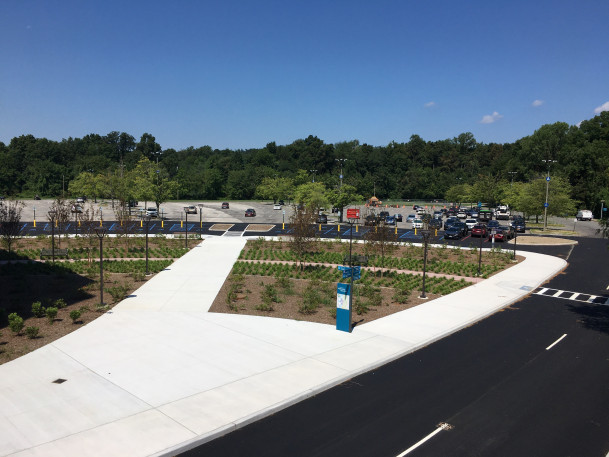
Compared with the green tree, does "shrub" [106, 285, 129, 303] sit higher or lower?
lower

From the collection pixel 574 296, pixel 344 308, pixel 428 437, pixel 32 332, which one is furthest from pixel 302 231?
pixel 428 437

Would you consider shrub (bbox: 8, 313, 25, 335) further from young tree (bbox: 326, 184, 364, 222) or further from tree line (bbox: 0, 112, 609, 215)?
tree line (bbox: 0, 112, 609, 215)

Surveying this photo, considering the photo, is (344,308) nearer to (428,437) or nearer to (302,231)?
(428,437)

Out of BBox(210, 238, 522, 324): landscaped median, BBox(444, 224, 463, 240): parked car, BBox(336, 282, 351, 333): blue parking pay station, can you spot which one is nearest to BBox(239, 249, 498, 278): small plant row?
BBox(210, 238, 522, 324): landscaped median

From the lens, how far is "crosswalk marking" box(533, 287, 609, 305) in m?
22.3

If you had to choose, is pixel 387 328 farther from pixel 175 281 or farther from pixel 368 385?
pixel 175 281

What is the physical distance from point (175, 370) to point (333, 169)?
12128 centimetres

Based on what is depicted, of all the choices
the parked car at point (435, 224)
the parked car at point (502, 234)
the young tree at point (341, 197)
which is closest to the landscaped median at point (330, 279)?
the parked car at point (502, 234)

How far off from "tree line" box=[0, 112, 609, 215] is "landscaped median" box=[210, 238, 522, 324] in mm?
31977

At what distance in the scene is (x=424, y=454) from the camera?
8922 mm

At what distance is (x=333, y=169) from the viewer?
432ft

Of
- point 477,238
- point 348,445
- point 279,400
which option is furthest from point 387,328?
point 477,238

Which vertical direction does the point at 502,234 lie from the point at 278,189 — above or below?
below

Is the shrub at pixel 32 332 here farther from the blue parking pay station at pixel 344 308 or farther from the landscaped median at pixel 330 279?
the blue parking pay station at pixel 344 308
